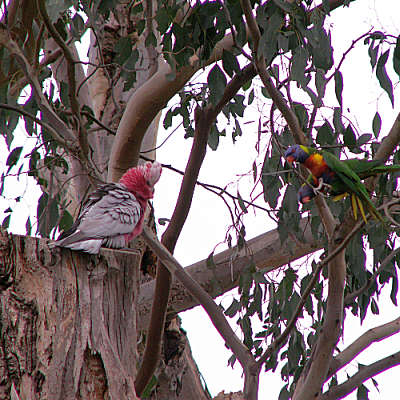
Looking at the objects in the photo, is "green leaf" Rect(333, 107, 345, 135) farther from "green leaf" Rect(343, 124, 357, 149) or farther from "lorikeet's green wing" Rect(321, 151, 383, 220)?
"lorikeet's green wing" Rect(321, 151, 383, 220)

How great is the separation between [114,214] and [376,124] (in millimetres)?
1030

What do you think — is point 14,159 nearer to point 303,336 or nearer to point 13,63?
point 13,63

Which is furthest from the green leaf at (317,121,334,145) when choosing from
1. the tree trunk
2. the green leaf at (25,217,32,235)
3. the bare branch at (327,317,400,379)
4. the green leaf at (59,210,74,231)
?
the green leaf at (25,217,32,235)

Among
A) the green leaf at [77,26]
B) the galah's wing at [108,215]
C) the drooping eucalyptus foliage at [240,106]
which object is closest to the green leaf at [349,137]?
the drooping eucalyptus foliage at [240,106]

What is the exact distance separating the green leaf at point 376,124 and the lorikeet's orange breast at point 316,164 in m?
0.51

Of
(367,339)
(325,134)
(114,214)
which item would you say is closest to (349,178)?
(325,134)

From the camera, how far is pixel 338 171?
6.25ft

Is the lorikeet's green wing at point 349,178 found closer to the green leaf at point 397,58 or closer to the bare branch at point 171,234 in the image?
the green leaf at point 397,58

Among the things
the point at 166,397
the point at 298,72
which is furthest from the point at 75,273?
the point at 166,397

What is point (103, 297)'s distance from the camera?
5.77ft

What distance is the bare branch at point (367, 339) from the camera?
8.50 ft

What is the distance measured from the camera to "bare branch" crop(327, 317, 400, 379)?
2.59 metres

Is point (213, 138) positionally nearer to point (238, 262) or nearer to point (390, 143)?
point (238, 262)

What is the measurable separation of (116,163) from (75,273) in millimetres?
1056
